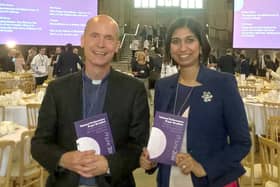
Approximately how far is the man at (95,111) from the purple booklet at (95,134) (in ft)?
0.16

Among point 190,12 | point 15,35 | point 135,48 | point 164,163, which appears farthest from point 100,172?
point 190,12

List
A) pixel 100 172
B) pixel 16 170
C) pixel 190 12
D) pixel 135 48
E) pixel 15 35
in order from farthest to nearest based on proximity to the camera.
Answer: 1. pixel 190 12
2. pixel 135 48
3. pixel 15 35
4. pixel 16 170
5. pixel 100 172

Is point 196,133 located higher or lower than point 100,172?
higher

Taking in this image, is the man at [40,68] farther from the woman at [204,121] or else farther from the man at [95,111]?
the woman at [204,121]

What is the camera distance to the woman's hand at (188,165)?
6.46ft

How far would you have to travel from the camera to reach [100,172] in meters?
1.94

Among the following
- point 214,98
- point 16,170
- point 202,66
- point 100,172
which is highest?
point 202,66

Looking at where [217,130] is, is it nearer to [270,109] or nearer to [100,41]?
[100,41]

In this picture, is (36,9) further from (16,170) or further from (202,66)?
(202,66)

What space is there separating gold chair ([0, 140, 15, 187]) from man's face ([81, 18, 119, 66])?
176 centimetres

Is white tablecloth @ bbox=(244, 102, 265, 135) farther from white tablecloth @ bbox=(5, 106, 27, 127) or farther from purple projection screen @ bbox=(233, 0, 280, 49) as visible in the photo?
purple projection screen @ bbox=(233, 0, 280, 49)

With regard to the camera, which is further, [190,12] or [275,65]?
[190,12]

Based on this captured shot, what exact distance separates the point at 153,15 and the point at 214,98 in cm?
2740

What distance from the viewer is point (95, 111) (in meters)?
2.07
